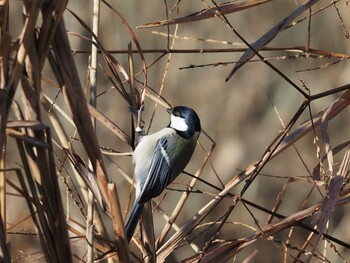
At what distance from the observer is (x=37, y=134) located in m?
1.20

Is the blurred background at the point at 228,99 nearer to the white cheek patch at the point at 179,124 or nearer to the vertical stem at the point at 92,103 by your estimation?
the white cheek patch at the point at 179,124

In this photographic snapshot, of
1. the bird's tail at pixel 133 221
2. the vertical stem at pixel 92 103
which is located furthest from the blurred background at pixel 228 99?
the vertical stem at pixel 92 103

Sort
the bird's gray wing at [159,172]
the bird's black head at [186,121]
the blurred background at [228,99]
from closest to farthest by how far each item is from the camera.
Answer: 1. the bird's gray wing at [159,172]
2. the bird's black head at [186,121]
3. the blurred background at [228,99]

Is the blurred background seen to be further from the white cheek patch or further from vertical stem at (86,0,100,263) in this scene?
vertical stem at (86,0,100,263)

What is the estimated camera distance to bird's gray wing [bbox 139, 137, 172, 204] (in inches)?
79.0

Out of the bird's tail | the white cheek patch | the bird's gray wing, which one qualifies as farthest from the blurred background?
the bird's tail

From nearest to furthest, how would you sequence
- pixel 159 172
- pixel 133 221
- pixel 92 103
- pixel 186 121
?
pixel 92 103 < pixel 133 221 < pixel 159 172 < pixel 186 121

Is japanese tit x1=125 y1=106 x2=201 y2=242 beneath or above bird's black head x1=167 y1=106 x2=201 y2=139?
beneath

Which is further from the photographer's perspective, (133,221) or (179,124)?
(179,124)

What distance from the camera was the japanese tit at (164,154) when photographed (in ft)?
6.72

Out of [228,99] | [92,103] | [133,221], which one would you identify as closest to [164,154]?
[133,221]

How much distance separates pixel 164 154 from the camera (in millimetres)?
2273

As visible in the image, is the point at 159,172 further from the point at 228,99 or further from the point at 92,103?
the point at 228,99

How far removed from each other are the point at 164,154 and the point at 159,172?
0.10 meters
